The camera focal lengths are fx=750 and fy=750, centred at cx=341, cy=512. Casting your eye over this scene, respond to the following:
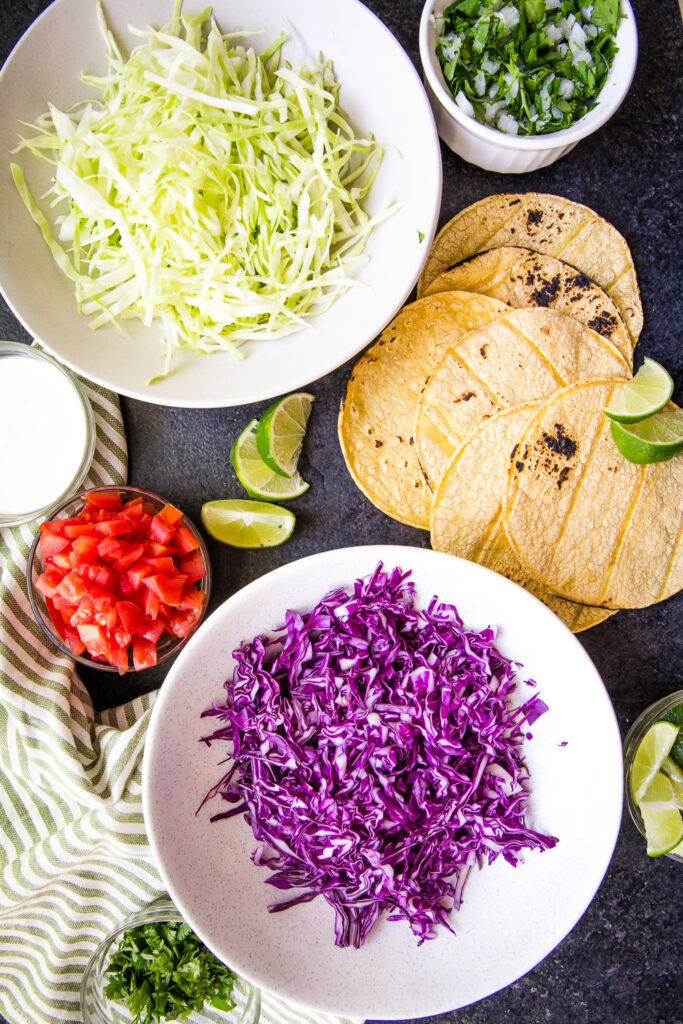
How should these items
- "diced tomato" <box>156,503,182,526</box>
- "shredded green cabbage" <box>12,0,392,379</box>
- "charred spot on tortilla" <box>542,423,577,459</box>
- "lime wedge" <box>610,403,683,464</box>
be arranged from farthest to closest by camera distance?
1. "diced tomato" <box>156,503,182,526</box>
2. "charred spot on tortilla" <box>542,423,577,459</box>
3. "lime wedge" <box>610,403,683,464</box>
4. "shredded green cabbage" <box>12,0,392,379</box>

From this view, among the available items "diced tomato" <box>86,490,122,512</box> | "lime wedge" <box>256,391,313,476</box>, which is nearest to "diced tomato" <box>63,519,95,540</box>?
"diced tomato" <box>86,490,122,512</box>

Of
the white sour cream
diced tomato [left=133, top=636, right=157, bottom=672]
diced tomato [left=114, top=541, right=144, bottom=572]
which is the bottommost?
diced tomato [left=133, top=636, right=157, bottom=672]

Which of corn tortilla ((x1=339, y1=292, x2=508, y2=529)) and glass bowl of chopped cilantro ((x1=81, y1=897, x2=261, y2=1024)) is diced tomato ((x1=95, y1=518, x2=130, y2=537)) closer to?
corn tortilla ((x1=339, y1=292, x2=508, y2=529))

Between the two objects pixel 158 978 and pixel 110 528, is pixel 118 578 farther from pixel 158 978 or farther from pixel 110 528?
pixel 158 978

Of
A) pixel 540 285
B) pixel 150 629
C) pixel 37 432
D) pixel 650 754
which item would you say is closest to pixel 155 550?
pixel 150 629

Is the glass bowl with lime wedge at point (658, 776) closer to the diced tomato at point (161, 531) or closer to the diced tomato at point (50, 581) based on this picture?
the diced tomato at point (161, 531)
